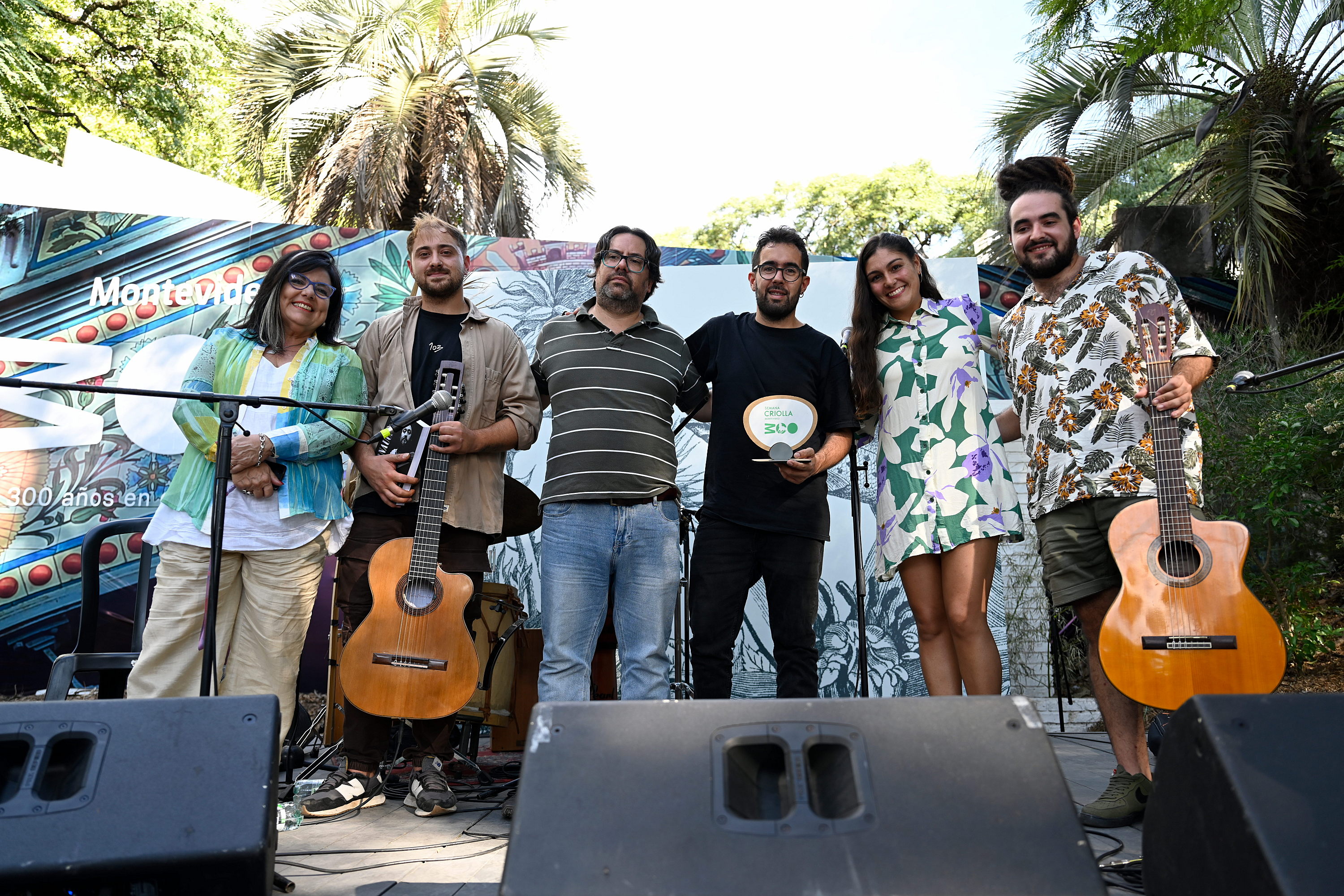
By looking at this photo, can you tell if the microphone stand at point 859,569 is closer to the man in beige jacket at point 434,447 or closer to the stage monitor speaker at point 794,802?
the man in beige jacket at point 434,447

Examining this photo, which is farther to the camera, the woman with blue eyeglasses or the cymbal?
the cymbal

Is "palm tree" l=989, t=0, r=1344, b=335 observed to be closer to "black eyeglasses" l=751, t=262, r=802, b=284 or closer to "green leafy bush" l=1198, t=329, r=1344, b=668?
"green leafy bush" l=1198, t=329, r=1344, b=668

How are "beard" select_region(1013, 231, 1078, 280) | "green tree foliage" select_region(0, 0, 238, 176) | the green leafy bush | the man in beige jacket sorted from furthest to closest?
"green tree foliage" select_region(0, 0, 238, 176) → the green leafy bush → the man in beige jacket → "beard" select_region(1013, 231, 1078, 280)

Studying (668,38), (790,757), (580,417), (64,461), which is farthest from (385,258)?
(668,38)

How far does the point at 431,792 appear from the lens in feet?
10.5

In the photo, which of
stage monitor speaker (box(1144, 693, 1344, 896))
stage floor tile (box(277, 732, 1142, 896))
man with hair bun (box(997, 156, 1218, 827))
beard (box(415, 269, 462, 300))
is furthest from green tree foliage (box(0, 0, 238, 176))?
stage monitor speaker (box(1144, 693, 1344, 896))

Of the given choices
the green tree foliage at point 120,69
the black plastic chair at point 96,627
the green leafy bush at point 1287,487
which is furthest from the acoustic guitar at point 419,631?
the green tree foliage at point 120,69

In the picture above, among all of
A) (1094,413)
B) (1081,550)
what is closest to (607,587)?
(1081,550)

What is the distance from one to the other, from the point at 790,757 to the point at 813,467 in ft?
5.50

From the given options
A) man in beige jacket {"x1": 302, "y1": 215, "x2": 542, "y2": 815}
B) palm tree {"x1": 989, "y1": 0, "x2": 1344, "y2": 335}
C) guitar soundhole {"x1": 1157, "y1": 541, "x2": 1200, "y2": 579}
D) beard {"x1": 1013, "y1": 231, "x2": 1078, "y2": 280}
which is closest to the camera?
guitar soundhole {"x1": 1157, "y1": 541, "x2": 1200, "y2": 579}

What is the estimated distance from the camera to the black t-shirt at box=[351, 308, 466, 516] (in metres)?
3.50

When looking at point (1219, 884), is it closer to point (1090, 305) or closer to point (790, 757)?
point (790, 757)

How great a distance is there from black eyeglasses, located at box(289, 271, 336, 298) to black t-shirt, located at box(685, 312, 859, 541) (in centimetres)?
139

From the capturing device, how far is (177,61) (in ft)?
49.1
